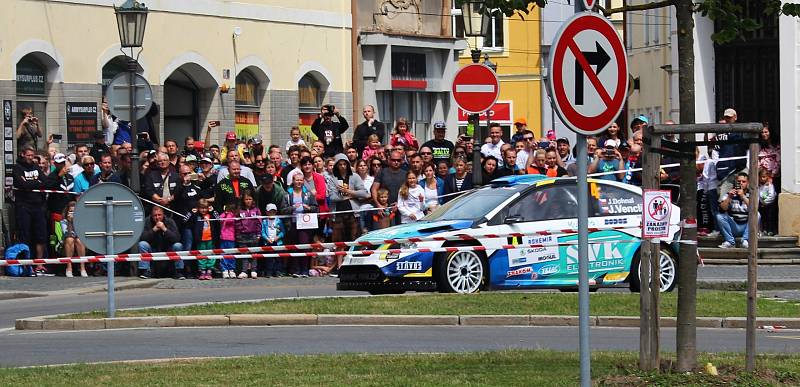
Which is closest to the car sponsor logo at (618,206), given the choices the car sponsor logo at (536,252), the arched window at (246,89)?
the car sponsor logo at (536,252)

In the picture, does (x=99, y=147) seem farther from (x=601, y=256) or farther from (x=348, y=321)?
(x=348, y=321)

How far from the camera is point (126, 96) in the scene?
2661 cm

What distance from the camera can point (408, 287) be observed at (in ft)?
70.1

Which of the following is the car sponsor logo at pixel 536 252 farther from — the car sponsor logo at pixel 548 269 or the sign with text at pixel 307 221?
the sign with text at pixel 307 221

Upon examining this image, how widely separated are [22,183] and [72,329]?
7.63 m

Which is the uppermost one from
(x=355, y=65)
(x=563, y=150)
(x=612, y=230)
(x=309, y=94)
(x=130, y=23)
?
(x=355, y=65)

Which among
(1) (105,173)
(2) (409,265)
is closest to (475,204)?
(2) (409,265)

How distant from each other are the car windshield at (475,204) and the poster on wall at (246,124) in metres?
16.0

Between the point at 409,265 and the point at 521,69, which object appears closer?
the point at 409,265

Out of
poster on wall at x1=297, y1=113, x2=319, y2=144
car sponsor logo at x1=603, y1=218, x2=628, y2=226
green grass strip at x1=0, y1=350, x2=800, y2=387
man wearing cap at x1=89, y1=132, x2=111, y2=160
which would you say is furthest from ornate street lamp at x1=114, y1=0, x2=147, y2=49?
green grass strip at x1=0, y1=350, x2=800, y2=387

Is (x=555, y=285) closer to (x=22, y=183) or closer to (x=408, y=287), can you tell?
(x=408, y=287)

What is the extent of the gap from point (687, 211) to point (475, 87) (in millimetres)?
13070

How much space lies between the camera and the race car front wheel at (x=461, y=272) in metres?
21.2

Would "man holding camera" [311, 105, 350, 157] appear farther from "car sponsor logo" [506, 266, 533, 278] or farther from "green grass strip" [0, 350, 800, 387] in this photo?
"green grass strip" [0, 350, 800, 387]
